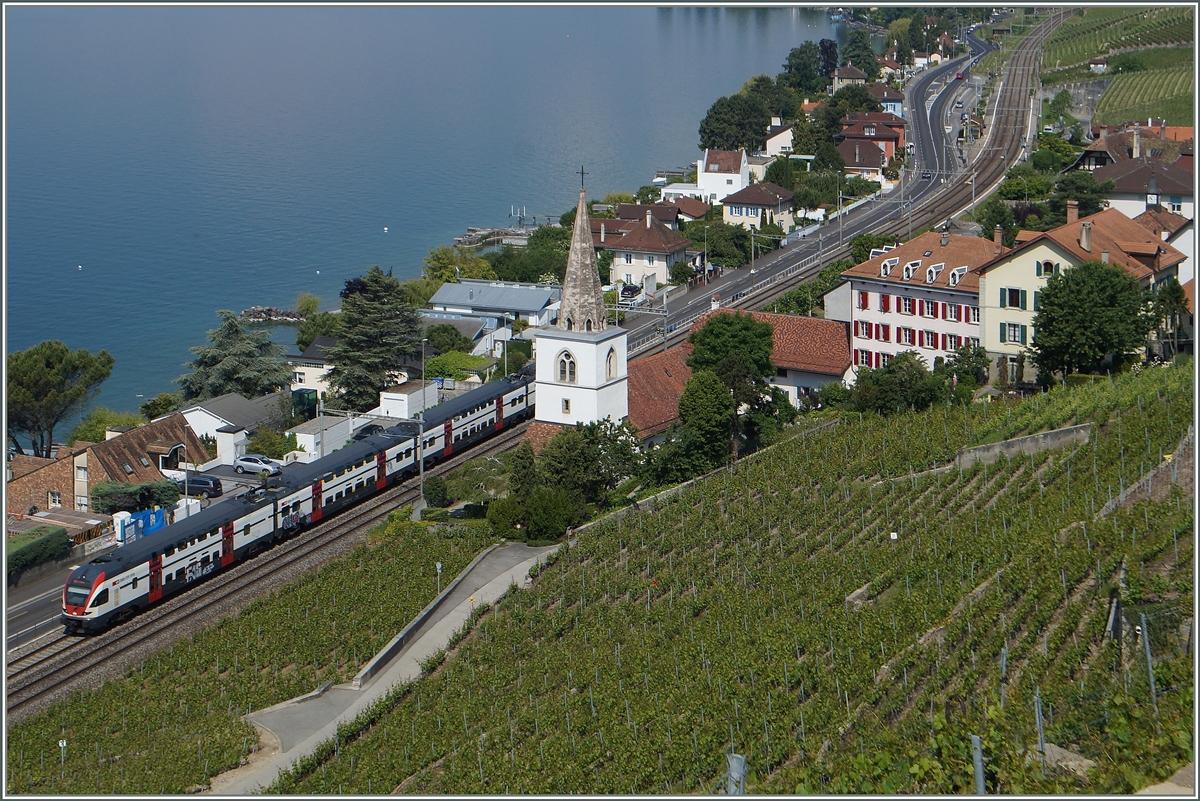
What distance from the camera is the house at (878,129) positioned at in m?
146

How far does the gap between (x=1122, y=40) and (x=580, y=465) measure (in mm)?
149415

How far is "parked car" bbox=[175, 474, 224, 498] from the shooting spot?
66.1m

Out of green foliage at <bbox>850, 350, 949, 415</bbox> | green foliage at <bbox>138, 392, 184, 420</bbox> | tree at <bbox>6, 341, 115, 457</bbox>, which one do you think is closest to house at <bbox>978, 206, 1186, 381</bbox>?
green foliage at <bbox>850, 350, 949, 415</bbox>

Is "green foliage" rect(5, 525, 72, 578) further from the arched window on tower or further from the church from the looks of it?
the arched window on tower

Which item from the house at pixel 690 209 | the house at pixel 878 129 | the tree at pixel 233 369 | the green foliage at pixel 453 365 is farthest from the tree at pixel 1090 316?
the house at pixel 878 129

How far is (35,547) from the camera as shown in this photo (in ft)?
192

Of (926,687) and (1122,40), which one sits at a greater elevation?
(1122,40)

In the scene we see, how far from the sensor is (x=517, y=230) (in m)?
139

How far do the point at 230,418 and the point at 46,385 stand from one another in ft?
38.5

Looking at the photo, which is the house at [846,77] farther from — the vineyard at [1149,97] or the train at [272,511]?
the train at [272,511]

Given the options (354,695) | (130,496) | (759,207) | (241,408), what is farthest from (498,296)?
(354,695)

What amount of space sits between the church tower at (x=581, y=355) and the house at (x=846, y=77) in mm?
128686

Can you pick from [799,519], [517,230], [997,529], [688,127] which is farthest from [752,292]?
[688,127]

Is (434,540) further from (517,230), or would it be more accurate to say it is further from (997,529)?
(517,230)
